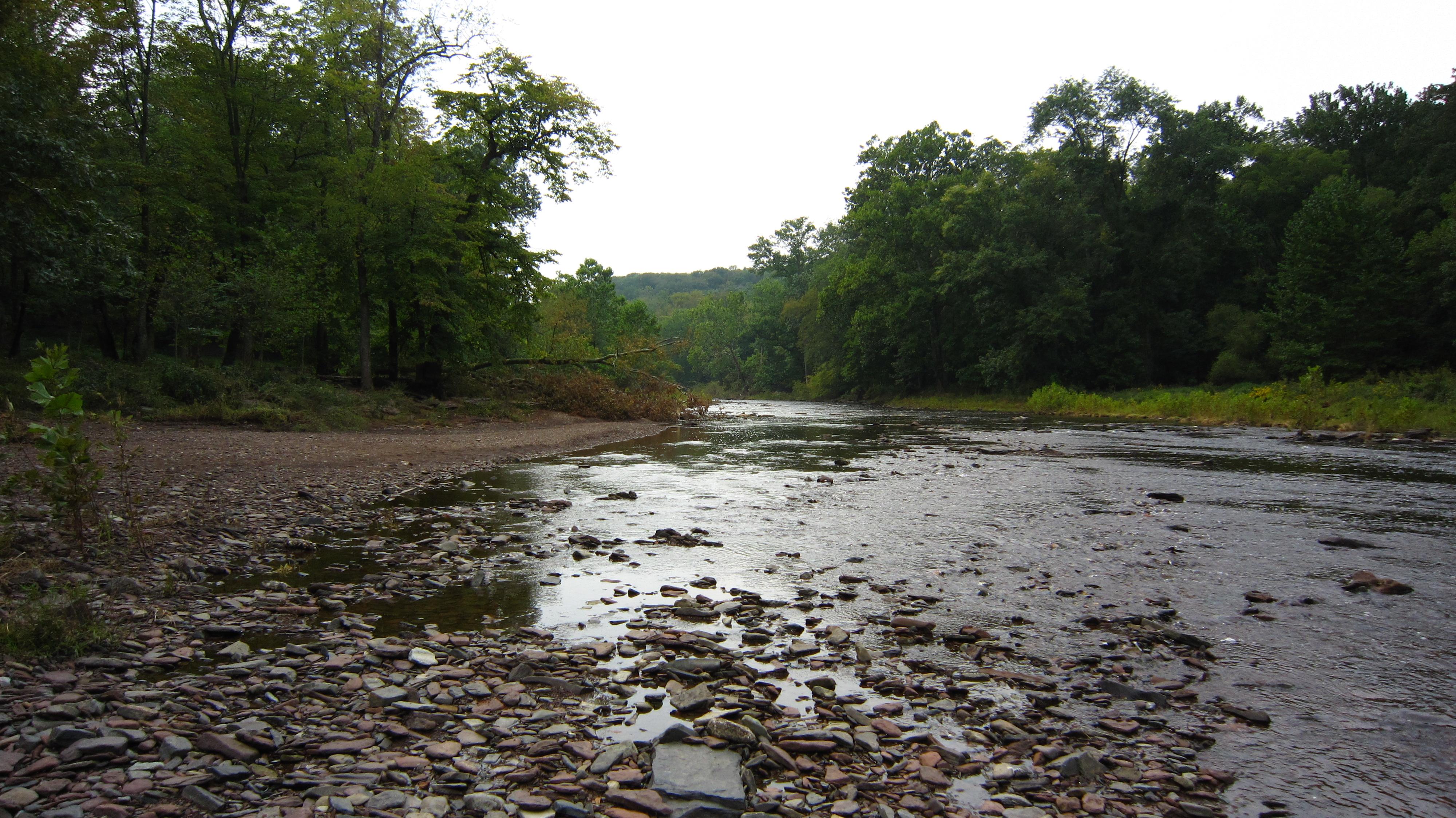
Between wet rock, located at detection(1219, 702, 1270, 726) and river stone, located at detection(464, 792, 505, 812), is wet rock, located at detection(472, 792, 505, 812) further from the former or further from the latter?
wet rock, located at detection(1219, 702, 1270, 726)

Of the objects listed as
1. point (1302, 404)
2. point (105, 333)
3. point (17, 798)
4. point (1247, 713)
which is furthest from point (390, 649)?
point (105, 333)

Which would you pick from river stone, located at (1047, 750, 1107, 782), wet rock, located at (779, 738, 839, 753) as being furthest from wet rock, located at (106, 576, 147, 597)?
river stone, located at (1047, 750, 1107, 782)

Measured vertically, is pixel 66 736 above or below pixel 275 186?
below

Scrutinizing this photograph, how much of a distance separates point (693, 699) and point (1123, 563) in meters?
5.29

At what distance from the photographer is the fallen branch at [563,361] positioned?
1198 inches

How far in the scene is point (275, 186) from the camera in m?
27.4

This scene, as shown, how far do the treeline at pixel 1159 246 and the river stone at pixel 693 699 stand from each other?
30.2 metres

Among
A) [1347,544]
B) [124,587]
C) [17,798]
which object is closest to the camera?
[17,798]

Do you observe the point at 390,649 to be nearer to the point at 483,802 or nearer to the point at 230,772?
the point at 230,772

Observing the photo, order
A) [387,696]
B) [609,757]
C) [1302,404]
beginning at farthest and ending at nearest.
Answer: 1. [1302,404]
2. [387,696]
3. [609,757]

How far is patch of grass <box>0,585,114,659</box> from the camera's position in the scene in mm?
3811

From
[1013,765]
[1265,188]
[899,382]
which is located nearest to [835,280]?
[899,382]

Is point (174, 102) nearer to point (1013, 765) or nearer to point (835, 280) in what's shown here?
point (1013, 765)

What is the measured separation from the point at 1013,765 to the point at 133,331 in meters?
36.0
